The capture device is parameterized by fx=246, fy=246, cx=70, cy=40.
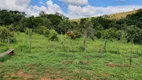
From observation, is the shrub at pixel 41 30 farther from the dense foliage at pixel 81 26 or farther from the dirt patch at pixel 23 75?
the dirt patch at pixel 23 75

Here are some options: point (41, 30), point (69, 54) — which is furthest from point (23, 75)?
point (41, 30)

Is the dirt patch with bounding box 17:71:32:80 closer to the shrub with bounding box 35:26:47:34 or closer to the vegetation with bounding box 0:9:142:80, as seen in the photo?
the vegetation with bounding box 0:9:142:80

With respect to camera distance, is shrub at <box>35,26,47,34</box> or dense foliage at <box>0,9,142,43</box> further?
shrub at <box>35,26,47,34</box>

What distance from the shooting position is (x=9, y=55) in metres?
19.6

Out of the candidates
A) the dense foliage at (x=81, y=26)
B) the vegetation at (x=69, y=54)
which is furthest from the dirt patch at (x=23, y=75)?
the dense foliage at (x=81, y=26)

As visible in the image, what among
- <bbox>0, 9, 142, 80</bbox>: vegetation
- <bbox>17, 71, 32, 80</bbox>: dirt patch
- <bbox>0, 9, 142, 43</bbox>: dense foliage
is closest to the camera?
<bbox>17, 71, 32, 80</bbox>: dirt patch

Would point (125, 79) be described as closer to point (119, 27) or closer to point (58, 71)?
point (58, 71)

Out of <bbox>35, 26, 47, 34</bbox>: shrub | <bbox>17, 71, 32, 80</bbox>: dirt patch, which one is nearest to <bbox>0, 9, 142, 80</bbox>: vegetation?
<bbox>17, 71, 32, 80</bbox>: dirt patch

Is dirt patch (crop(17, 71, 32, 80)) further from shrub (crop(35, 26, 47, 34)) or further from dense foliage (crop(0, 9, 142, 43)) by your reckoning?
shrub (crop(35, 26, 47, 34))

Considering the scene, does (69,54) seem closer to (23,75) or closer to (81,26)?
(23,75)

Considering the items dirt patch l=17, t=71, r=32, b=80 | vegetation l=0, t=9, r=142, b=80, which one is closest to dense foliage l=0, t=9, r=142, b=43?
vegetation l=0, t=9, r=142, b=80

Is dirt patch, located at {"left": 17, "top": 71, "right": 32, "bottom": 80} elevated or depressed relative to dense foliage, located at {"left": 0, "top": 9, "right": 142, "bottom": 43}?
depressed

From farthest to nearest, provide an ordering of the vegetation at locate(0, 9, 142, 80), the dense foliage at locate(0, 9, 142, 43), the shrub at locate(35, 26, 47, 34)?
the shrub at locate(35, 26, 47, 34) → the dense foliage at locate(0, 9, 142, 43) → the vegetation at locate(0, 9, 142, 80)

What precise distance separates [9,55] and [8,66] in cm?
510
